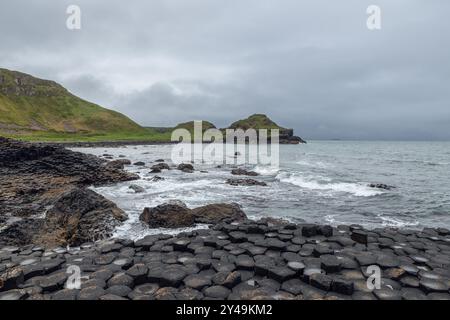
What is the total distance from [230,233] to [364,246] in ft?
14.8

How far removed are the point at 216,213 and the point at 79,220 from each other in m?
6.02

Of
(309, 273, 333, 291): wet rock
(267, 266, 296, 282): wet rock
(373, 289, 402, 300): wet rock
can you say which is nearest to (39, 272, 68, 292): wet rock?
(267, 266, 296, 282): wet rock

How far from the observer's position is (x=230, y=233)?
457 inches

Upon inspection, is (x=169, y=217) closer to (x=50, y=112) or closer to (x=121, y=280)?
(x=121, y=280)

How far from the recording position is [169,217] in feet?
47.5

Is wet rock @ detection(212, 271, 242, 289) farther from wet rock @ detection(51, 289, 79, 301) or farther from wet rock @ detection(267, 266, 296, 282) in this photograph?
wet rock @ detection(51, 289, 79, 301)

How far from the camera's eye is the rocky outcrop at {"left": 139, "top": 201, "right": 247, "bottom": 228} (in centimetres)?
1444

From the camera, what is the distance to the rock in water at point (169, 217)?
566 inches

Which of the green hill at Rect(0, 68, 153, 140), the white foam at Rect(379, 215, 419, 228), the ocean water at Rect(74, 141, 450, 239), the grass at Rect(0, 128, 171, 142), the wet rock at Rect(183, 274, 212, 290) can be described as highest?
the green hill at Rect(0, 68, 153, 140)

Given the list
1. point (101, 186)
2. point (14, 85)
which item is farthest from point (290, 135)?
point (101, 186)

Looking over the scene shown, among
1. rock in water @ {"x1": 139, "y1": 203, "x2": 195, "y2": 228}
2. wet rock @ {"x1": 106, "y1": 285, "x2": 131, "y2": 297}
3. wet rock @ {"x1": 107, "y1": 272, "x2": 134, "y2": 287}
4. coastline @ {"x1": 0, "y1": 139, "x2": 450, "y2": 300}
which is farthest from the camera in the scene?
rock in water @ {"x1": 139, "y1": 203, "x2": 195, "y2": 228}

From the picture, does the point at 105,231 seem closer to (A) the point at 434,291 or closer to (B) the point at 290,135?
(A) the point at 434,291

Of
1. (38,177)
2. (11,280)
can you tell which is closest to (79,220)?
(11,280)

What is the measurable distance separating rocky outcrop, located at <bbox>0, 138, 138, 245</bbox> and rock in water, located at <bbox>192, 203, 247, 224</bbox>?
181 inches
